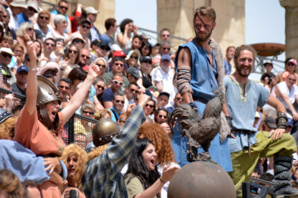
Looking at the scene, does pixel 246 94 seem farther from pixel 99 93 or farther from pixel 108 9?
pixel 108 9

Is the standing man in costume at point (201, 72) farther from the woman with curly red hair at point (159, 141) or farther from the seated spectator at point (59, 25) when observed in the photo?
the seated spectator at point (59, 25)

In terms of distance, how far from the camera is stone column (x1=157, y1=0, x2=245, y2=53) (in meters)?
19.9

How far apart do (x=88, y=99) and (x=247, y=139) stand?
410 cm

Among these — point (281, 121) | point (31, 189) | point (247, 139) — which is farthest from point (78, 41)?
point (31, 189)

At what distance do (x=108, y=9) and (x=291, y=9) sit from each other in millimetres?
6981

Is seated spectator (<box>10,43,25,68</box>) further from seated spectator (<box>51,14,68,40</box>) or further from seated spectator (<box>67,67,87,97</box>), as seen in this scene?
seated spectator (<box>51,14,68,40</box>)

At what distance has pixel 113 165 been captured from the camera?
4.54m

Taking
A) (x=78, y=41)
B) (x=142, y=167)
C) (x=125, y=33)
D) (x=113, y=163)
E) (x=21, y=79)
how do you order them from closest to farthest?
(x=113, y=163)
(x=142, y=167)
(x=21, y=79)
(x=78, y=41)
(x=125, y=33)

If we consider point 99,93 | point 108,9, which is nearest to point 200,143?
point 99,93

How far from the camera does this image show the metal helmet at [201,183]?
13.3ft

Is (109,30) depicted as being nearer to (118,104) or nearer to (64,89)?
(118,104)

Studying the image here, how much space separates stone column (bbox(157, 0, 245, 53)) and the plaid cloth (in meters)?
15.0

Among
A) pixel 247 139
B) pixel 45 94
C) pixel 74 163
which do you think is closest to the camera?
pixel 45 94

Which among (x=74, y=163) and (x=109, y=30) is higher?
(x=109, y=30)
